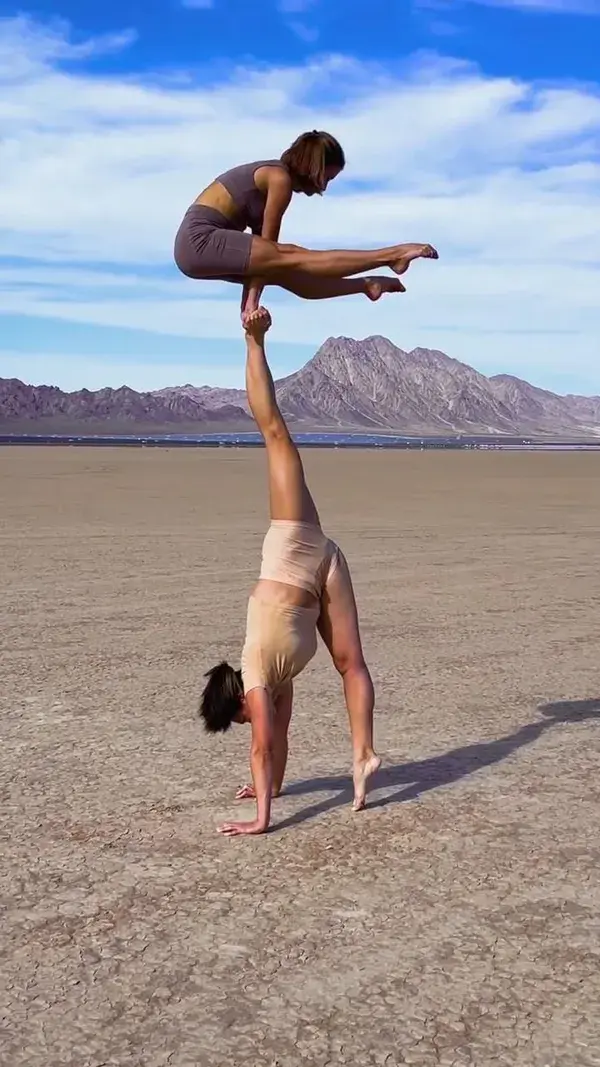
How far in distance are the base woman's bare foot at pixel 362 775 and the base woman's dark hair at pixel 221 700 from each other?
1.97 feet

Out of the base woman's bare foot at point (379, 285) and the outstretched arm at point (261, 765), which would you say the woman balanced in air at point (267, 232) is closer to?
the base woman's bare foot at point (379, 285)

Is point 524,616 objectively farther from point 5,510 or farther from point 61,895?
point 5,510

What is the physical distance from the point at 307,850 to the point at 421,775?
1.22 meters

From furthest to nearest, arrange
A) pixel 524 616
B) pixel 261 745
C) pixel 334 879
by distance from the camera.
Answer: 1. pixel 524 616
2. pixel 261 745
3. pixel 334 879

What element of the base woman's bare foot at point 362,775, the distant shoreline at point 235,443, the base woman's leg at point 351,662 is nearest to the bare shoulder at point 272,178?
the base woman's leg at point 351,662

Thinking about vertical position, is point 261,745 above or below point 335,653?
below

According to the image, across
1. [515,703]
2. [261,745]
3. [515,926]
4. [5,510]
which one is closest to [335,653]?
[261,745]

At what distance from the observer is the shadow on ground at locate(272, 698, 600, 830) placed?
5.54 meters

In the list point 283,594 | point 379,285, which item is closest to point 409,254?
point 379,285

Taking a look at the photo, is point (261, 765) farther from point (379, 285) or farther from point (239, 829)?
point (379, 285)

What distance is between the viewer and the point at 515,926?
414cm

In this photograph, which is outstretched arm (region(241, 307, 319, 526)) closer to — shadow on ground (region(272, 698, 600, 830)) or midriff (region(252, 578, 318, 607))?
midriff (region(252, 578, 318, 607))

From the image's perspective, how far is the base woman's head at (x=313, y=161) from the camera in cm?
475

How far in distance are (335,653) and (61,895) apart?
165 cm
